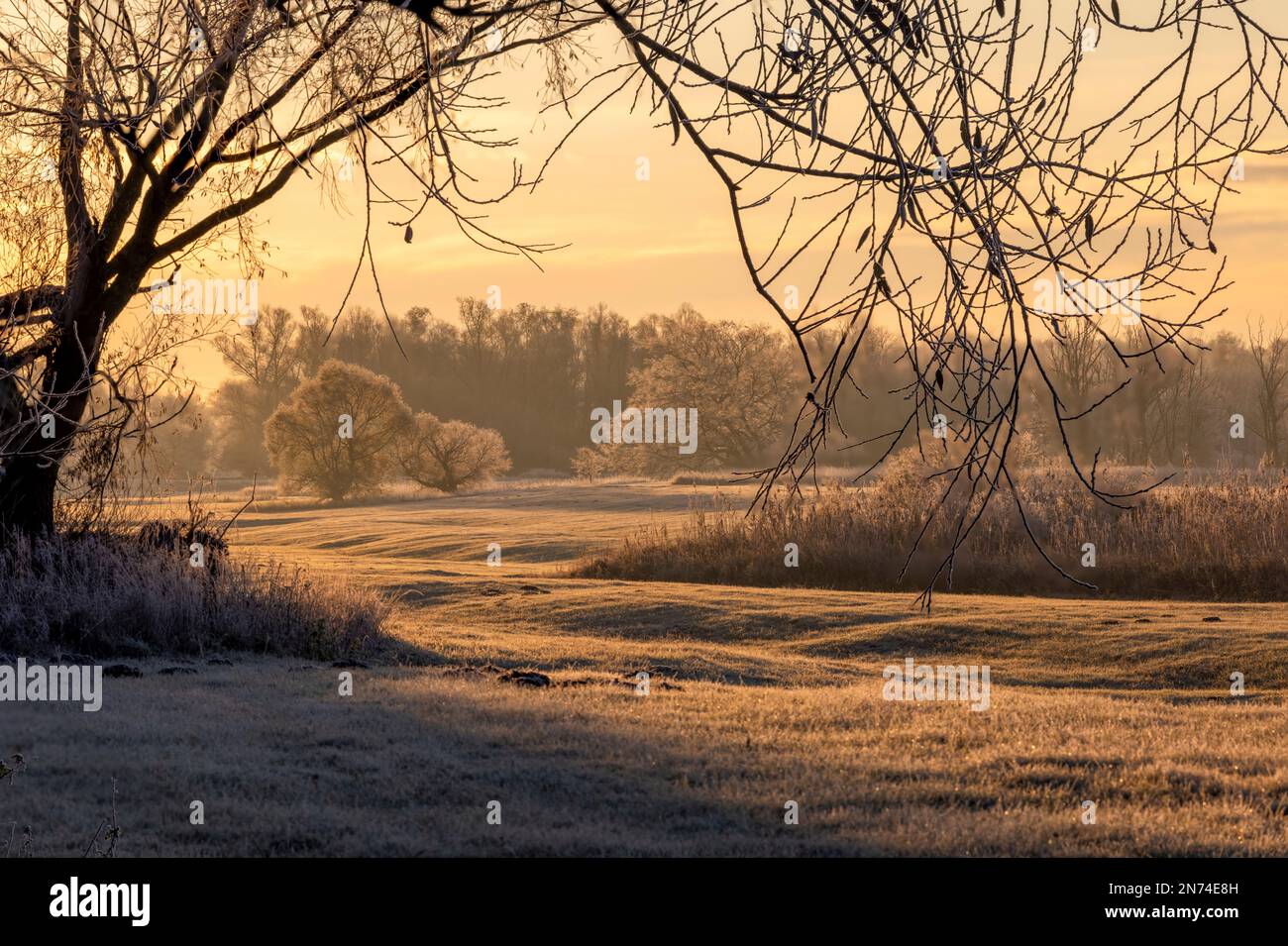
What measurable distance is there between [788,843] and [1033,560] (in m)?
16.6

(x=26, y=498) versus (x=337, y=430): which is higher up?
(x=337, y=430)

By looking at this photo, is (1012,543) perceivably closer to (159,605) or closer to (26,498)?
(159,605)

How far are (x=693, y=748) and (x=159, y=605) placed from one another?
7125mm

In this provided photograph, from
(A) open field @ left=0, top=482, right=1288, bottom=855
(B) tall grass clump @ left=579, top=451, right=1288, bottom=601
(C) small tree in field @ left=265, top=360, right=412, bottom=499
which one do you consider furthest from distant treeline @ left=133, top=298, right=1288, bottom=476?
(A) open field @ left=0, top=482, right=1288, bottom=855

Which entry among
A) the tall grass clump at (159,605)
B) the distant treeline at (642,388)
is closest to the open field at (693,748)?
the tall grass clump at (159,605)

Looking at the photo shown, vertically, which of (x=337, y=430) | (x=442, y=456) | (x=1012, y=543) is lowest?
(x=1012, y=543)

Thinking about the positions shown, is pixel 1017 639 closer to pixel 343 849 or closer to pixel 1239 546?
pixel 1239 546

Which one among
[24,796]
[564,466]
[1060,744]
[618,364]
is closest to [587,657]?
[1060,744]

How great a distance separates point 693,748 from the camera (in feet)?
28.8

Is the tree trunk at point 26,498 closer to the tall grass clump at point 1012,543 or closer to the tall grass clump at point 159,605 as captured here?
the tall grass clump at point 159,605

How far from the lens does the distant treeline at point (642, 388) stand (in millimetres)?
54125

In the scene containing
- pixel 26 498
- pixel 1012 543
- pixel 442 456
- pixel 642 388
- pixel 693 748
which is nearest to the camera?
pixel 693 748

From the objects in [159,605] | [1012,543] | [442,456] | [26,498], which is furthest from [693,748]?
[442,456]
